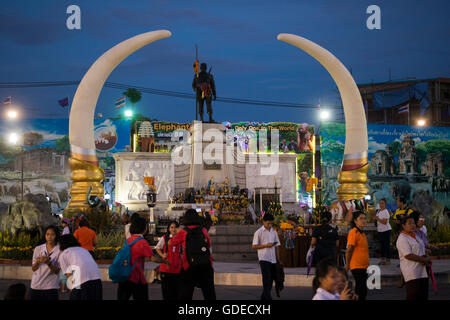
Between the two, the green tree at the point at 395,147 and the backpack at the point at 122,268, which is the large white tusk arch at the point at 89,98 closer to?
the backpack at the point at 122,268

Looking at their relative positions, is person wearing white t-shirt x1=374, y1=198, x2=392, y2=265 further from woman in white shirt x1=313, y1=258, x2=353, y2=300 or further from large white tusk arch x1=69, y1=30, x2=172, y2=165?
large white tusk arch x1=69, y1=30, x2=172, y2=165

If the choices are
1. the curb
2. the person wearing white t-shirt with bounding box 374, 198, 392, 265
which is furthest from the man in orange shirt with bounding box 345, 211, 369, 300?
the person wearing white t-shirt with bounding box 374, 198, 392, 265

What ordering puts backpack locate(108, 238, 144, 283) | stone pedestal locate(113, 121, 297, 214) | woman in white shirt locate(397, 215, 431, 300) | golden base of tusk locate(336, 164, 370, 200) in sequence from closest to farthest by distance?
backpack locate(108, 238, 144, 283)
woman in white shirt locate(397, 215, 431, 300)
golden base of tusk locate(336, 164, 370, 200)
stone pedestal locate(113, 121, 297, 214)

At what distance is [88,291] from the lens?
7520 mm

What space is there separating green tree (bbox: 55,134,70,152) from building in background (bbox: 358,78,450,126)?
1021 inches

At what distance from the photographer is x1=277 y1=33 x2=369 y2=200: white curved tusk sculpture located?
26.8 metres

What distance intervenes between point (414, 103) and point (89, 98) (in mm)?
35555

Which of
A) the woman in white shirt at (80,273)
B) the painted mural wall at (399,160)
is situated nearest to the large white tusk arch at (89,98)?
the woman in white shirt at (80,273)

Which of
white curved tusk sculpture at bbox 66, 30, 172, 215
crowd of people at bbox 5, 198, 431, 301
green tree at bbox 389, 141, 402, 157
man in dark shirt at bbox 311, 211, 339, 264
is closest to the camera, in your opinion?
crowd of people at bbox 5, 198, 431, 301

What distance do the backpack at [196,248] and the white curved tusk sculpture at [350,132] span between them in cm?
1842

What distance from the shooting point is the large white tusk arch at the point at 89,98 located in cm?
2620

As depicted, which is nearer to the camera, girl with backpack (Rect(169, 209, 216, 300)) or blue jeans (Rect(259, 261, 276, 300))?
girl with backpack (Rect(169, 209, 216, 300))

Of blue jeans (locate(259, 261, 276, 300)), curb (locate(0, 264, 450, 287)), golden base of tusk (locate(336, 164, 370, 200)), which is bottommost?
curb (locate(0, 264, 450, 287))

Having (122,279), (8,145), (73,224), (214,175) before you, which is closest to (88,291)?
(122,279)
